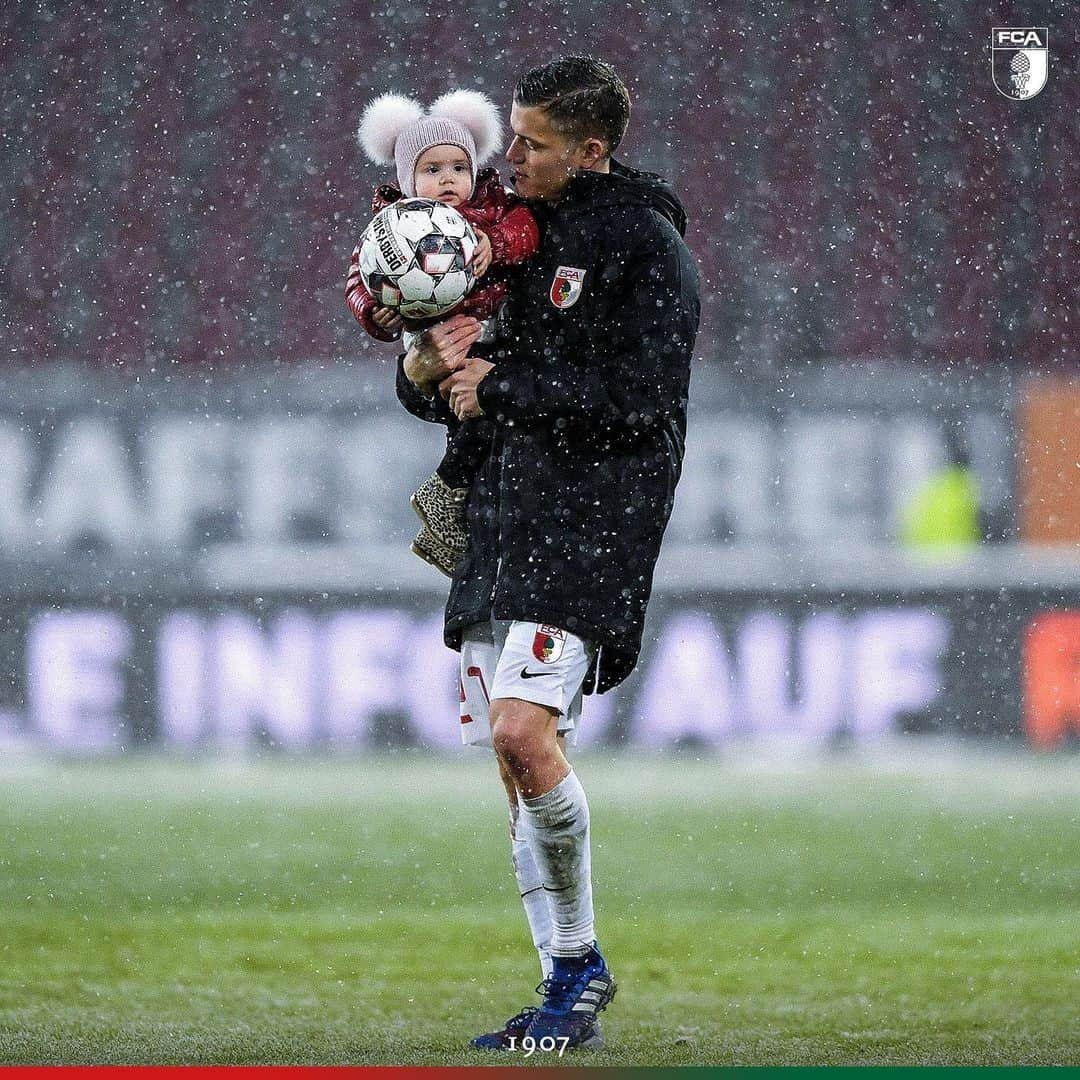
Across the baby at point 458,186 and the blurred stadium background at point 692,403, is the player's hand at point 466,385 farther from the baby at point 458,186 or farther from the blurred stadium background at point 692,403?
the blurred stadium background at point 692,403

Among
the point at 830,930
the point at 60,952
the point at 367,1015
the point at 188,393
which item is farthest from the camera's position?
the point at 188,393

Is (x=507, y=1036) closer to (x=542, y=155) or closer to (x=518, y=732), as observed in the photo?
(x=518, y=732)

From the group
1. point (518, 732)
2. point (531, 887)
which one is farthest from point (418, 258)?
point (531, 887)

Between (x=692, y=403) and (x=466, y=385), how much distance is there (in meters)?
6.11

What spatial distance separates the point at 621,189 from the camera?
2.67 m

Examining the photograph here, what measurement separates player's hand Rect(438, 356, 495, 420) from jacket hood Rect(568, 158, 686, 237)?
0.30m

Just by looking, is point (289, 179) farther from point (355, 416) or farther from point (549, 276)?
point (549, 276)

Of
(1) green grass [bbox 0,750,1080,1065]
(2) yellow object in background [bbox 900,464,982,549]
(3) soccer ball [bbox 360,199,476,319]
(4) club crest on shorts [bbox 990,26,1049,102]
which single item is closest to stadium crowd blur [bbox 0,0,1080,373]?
(4) club crest on shorts [bbox 990,26,1049,102]

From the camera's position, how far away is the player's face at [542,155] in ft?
8.64

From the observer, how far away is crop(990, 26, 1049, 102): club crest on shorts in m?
10.2

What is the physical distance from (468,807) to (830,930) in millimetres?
2670

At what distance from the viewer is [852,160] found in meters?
11.8

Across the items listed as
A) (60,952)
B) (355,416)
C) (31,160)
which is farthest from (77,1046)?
(31,160)

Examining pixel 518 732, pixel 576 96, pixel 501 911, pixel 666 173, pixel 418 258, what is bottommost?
pixel 501 911
